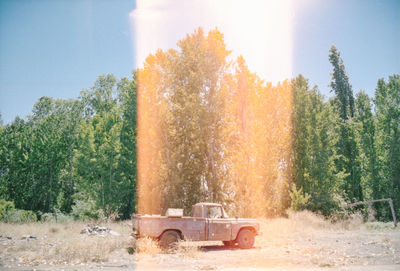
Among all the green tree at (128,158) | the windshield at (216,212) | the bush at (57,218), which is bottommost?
the bush at (57,218)

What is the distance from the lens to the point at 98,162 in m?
32.5

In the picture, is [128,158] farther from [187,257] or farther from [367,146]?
[367,146]

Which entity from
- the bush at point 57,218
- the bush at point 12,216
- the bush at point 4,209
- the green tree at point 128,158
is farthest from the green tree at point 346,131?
the bush at point 4,209

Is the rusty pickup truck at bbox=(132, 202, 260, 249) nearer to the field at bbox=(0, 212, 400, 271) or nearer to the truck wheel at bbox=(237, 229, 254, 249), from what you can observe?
the truck wheel at bbox=(237, 229, 254, 249)

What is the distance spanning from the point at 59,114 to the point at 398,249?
47.1m

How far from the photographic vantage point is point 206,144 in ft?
70.8

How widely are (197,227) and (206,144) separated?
10312mm

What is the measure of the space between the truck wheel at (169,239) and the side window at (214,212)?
5.48 ft

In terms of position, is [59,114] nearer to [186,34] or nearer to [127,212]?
[127,212]

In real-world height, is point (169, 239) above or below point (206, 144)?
below

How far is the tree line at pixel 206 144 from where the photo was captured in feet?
70.6

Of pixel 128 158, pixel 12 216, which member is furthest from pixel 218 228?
pixel 128 158

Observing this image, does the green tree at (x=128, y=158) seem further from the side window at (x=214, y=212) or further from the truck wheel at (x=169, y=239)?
the truck wheel at (x=169, y=239)

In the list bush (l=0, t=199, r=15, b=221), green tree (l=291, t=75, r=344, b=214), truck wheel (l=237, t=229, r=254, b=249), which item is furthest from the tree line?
truck wheel (l=237, t=229, r=254, b=249)
